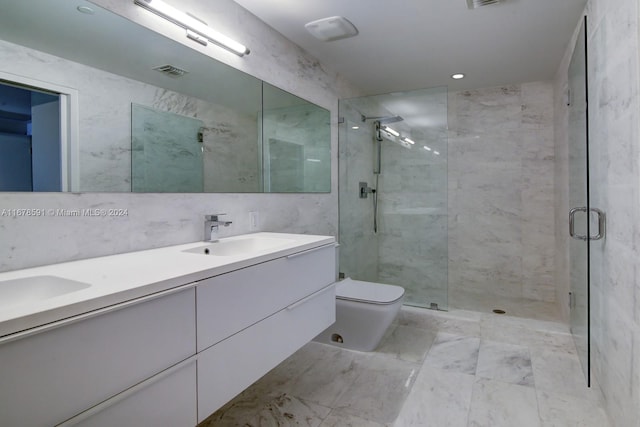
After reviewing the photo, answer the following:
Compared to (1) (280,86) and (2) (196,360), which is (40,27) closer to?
(2) (196,360)

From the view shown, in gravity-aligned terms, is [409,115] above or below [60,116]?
above

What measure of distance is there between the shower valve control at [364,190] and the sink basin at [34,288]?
266 cm

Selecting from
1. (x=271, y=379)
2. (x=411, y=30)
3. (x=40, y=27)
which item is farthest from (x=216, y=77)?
(x=271, y=379)

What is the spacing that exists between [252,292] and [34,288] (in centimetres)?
68

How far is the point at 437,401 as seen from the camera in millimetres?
1847

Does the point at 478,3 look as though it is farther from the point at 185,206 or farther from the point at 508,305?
the point at 508,305

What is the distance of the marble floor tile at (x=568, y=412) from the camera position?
166 cm

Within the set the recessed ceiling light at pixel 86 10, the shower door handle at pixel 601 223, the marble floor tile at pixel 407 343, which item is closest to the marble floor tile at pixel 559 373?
the marble floor tile at pixel 407 343

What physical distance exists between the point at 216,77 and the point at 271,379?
179 cm

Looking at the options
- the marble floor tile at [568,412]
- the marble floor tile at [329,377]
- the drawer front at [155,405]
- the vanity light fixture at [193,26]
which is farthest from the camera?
the marble floor tile at [329,377]

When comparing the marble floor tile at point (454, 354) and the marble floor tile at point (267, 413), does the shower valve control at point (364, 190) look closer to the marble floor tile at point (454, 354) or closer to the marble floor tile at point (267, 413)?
the marble floor tile at point (454, 354)

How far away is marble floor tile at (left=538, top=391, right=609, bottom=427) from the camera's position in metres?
1.66

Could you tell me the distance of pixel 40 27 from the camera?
1.20m

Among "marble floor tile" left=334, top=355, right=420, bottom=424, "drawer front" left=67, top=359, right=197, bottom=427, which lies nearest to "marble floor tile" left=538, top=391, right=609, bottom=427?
"marble floor tile" left=334, top=355, right=420, bottom=424
